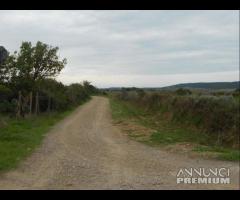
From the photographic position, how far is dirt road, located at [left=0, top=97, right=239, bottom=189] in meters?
6.41

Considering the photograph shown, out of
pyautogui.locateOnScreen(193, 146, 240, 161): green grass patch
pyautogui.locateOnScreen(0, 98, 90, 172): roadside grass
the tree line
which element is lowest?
pyautogui.locateOnScreen(193, 146, 240, 161): green grass patch

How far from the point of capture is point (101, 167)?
8094 millimetres

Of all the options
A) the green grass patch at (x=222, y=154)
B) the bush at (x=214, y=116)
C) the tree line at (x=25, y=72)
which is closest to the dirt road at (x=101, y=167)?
the green grass patch at (x=222, y=154)

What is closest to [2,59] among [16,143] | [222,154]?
[16,143]

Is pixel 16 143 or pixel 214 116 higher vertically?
pixel 214 116

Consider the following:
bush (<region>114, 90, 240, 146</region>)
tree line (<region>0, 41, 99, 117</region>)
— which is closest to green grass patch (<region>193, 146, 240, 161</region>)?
bush (<region>114, 90, 240, 146</region>)

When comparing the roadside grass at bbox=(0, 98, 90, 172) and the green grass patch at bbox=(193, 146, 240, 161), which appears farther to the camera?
the green grass patch at bbox=(193, 146, 240, 161)

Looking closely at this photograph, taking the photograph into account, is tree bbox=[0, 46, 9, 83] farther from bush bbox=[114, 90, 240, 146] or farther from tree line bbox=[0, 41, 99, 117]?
bush bbox=[114, 90, 240, 146]

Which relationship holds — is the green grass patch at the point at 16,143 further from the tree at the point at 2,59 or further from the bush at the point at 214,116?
the bush at the point at 214,116

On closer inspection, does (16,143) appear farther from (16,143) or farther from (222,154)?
(222,154)

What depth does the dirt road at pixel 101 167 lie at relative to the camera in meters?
6.41

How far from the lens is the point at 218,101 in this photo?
1625 cm

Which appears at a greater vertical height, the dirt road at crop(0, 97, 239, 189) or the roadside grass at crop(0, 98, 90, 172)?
the roadside grass at crop(0, 98, 90, 172)

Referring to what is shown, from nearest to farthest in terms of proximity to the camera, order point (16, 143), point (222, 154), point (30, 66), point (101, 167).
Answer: point (101, 167) → point (222, 154) → point (16, 143) → point (30, 66)
